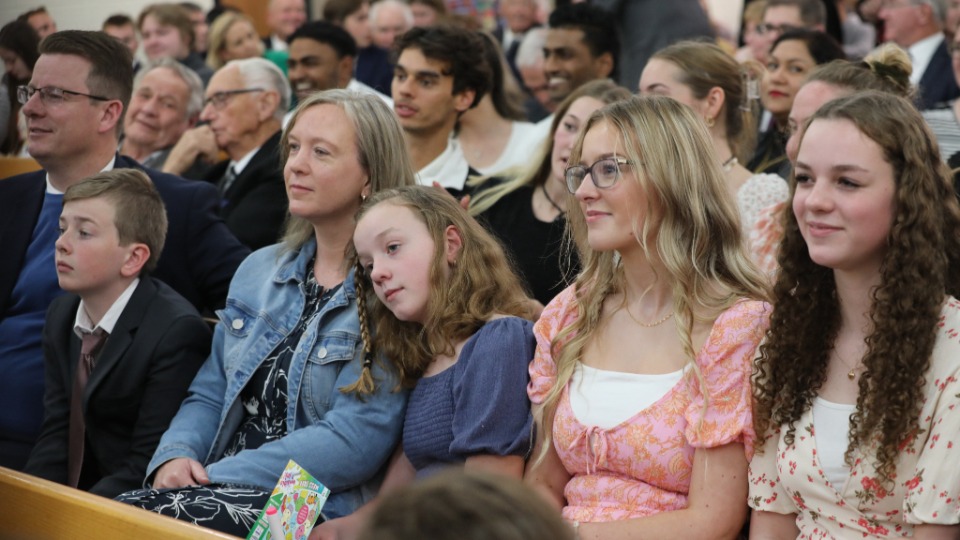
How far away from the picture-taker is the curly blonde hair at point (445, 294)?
2535 mm

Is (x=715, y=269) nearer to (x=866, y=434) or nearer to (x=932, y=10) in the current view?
(x=866, y=434)

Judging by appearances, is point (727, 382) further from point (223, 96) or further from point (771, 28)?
point (771, 28)

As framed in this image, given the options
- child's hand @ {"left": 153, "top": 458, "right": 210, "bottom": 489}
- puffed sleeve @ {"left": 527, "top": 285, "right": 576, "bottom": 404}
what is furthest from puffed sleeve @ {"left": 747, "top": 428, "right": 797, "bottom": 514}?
child's hand @ {"left": 153, "top": 458, "right": 210, "bottom": 489}


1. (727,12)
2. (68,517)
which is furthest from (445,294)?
(727,12)

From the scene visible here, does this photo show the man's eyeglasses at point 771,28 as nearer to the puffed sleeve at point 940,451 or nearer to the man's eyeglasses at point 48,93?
the man's eyeglasses at point 48,93

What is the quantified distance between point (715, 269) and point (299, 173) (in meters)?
1.11

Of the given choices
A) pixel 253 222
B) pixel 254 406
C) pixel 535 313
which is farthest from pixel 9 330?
pixel 535 313

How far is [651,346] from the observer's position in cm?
228

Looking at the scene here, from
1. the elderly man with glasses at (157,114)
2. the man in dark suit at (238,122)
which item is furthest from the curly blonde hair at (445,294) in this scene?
the elderly man with glasses at (157,114)

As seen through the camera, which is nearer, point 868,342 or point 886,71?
point 868,342

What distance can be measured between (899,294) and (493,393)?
0.84m

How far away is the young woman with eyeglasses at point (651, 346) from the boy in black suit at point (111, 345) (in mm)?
1062

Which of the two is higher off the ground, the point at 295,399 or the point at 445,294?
the point at 445,294

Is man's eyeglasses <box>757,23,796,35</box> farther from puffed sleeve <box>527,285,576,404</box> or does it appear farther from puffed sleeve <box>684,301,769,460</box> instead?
puffed sleeve <box>684,301,769,460</box>
